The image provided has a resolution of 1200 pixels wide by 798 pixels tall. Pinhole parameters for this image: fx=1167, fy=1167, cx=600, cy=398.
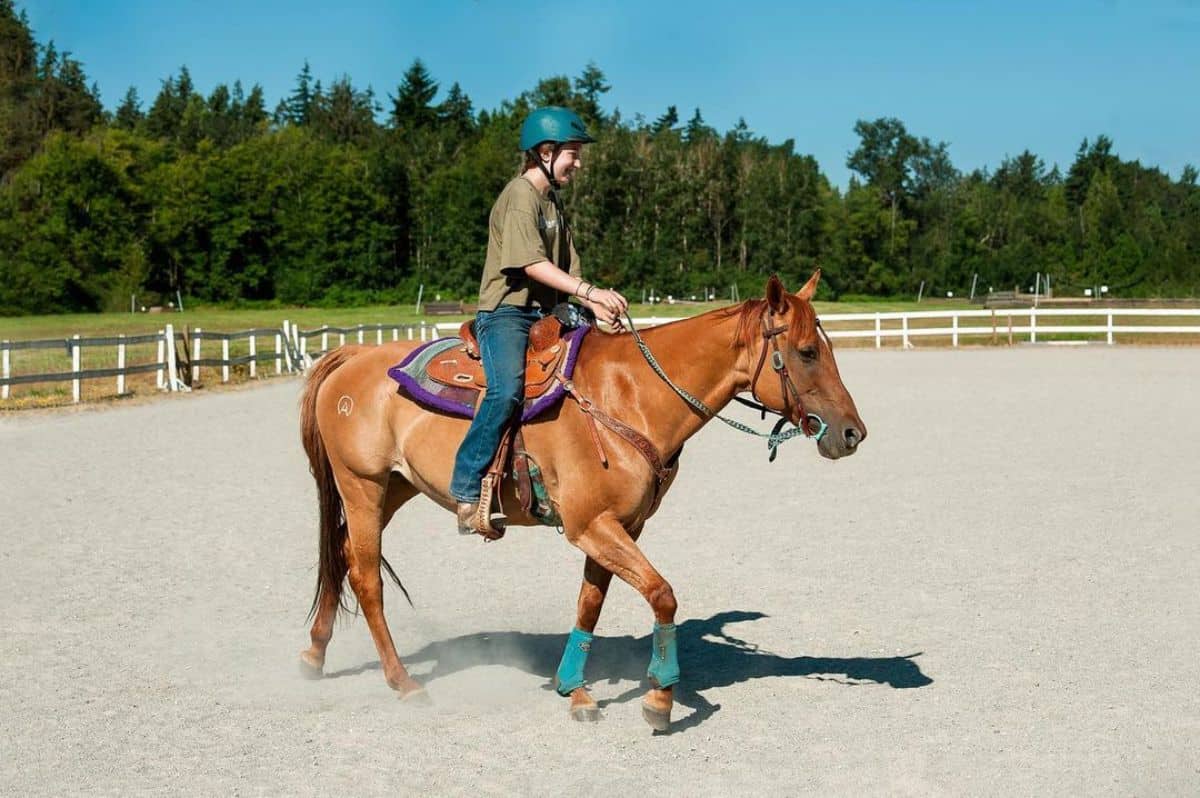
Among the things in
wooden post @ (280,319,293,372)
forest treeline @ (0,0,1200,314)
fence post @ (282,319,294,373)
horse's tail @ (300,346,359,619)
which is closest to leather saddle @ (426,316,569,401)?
horse's tail @ (300,346,359,619)

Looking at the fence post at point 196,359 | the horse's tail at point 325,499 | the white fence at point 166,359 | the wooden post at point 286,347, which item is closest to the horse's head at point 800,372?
the horse's tail at point 325,499

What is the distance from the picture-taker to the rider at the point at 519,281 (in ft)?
18.9

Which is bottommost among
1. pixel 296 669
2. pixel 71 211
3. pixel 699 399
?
pixel 296 669

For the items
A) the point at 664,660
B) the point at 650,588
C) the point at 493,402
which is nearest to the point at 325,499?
the point at 493,402

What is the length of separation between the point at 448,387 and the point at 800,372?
1873 mm

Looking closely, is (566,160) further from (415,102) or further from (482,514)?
(415,102)

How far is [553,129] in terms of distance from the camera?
5840mm

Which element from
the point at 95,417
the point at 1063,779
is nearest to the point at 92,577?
the point at 1063,779

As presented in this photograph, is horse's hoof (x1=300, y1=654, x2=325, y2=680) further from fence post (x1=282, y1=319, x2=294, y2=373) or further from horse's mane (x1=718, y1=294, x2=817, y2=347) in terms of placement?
fence post (x1=282, y1=319, x2=294, y2=373)

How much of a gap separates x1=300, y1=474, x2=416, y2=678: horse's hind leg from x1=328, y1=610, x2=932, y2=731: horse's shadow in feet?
0.73

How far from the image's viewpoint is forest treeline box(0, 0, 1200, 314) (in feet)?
261

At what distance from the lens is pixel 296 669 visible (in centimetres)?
677

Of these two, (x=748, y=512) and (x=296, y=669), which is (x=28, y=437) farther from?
(x=296, y=669)

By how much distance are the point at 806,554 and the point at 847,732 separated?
13.9 feet
